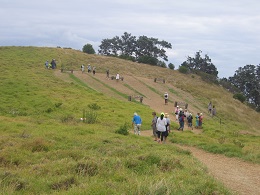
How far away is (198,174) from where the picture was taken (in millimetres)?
9680

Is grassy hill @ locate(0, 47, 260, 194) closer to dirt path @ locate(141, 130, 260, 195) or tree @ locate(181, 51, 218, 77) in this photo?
dirt path @ locate(141, 130, 260, 195)

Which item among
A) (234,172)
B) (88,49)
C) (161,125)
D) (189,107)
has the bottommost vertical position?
(189,107)

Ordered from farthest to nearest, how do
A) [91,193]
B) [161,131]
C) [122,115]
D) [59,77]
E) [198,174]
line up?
[59,77] → [122,115] → [161,131] → [198,174] → [91,193]

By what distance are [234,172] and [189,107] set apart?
28.0 metres

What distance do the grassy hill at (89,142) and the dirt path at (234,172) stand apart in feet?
2.13

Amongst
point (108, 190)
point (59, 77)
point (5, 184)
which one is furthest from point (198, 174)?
point (59, 77)

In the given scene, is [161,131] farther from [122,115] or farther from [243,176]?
[122,115]

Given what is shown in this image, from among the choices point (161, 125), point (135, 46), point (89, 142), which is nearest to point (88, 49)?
point (135, 46)

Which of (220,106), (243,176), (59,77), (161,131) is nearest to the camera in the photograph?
(243,176)

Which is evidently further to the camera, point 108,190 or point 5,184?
point 5,184

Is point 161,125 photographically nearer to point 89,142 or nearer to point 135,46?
point 89,142

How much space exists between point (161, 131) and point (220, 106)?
31.0 metres

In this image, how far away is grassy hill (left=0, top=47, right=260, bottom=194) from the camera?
26.6 ft

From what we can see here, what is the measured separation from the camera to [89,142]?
14.4 m
